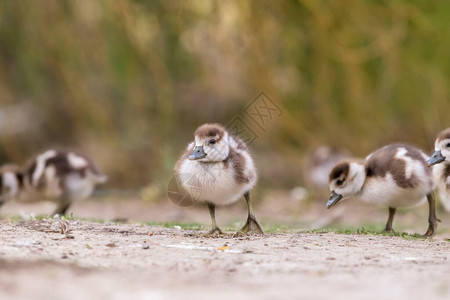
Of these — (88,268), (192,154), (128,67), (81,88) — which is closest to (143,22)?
(128,67)

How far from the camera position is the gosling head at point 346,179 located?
7.36 m

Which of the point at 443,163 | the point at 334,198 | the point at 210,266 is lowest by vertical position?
the point at 210,266

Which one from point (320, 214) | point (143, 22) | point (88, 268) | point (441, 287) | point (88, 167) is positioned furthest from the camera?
point (143, 22)

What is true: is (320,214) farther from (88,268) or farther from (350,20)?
(88,268)

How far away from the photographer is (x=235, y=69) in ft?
49.0

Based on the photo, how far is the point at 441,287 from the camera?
388cm

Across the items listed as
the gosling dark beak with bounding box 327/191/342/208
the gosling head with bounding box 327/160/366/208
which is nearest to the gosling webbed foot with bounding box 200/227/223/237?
the gosling head with bounding box 327/160/366/208

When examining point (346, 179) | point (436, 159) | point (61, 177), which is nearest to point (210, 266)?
point (436, 159)

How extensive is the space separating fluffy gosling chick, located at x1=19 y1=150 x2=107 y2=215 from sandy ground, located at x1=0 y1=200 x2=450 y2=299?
3.15 m

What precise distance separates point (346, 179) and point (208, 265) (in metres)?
3.20

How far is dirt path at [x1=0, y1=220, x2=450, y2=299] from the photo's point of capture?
3.67 meters

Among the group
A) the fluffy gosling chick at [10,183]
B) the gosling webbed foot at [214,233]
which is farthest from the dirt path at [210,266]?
the fluffy gosling chick at [10,183]

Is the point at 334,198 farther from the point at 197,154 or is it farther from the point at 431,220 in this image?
the point at 197,154

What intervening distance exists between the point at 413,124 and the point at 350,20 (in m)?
3.37
